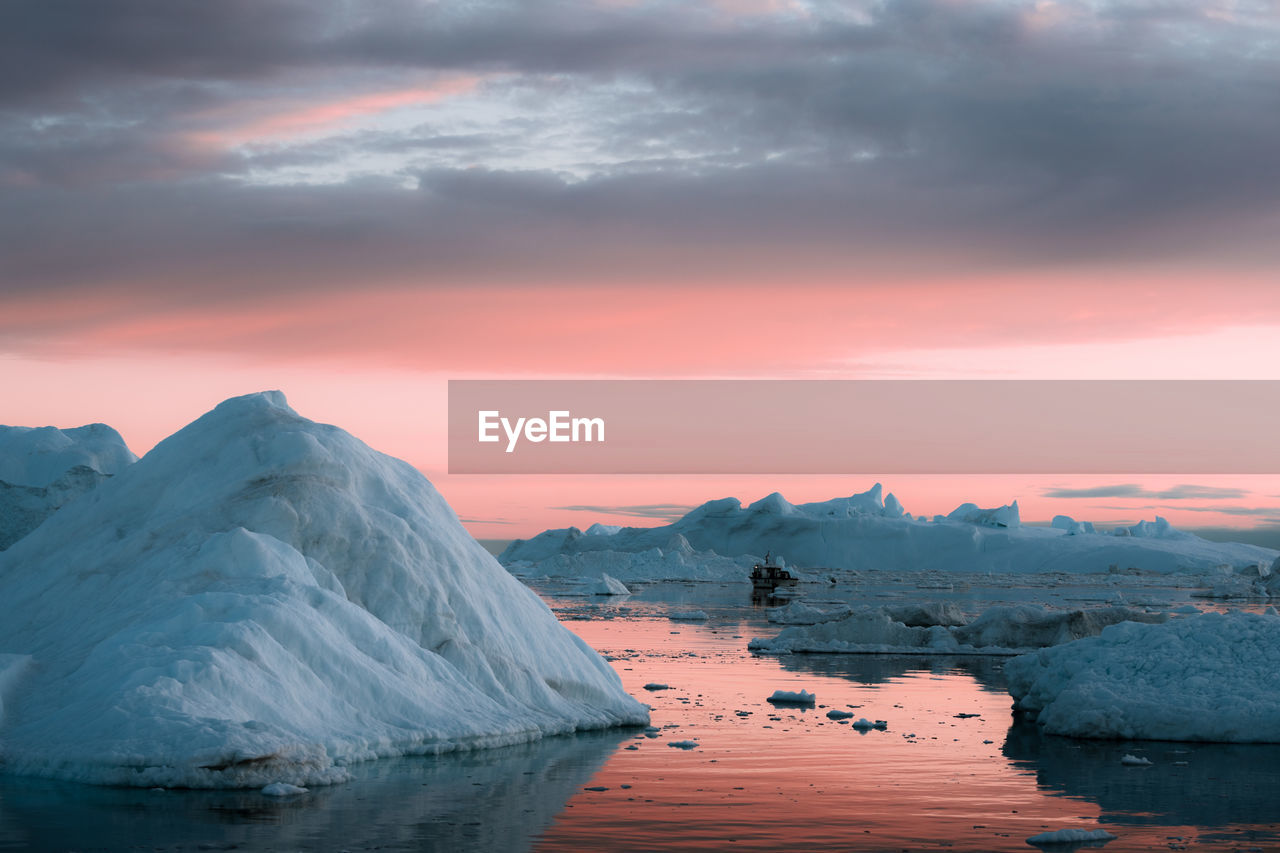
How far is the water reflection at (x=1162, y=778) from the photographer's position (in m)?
15.5

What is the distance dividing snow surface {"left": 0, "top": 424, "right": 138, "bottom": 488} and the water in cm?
3750

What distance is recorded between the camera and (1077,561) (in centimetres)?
14800

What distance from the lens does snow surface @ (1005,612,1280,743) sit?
21600 mm

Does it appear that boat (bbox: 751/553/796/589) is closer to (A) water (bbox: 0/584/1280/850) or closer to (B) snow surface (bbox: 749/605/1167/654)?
(B) snow surface (bbox: 749/605/1167/654)

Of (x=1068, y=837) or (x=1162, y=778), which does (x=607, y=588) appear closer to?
(x=1162, y=778)

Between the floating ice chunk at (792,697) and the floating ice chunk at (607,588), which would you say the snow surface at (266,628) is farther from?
the floating ice chunk at (607,588)

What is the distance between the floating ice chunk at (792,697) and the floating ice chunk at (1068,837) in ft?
39.2

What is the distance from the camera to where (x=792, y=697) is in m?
25.9

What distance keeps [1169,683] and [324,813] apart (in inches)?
597

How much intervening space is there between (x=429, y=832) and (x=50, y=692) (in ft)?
21.6

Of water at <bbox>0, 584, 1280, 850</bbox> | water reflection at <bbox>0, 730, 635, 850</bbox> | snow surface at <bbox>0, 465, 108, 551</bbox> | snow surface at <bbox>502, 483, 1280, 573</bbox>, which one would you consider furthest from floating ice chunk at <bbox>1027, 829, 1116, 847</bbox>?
snow surface at <bbox>502, 483, 1280, 573</bbox>

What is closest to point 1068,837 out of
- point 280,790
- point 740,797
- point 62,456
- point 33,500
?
point 740,797

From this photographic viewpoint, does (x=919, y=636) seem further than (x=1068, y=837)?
Yes

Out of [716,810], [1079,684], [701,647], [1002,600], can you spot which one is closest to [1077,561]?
[1002,600]
